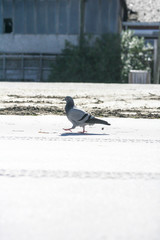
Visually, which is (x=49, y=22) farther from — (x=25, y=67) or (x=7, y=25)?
(x=25, y=67)

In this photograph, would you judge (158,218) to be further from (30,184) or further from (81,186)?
(30,184)

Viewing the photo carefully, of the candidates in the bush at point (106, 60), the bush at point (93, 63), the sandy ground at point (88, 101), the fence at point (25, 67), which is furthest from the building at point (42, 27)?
the sandy ground at point (88, 101)

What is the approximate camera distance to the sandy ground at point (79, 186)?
3709mm

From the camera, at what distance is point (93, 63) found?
96.1ft

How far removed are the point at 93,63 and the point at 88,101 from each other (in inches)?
581

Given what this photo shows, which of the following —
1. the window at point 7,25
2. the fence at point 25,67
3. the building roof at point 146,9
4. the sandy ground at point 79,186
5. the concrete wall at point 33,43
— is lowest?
the fence at point 25,67

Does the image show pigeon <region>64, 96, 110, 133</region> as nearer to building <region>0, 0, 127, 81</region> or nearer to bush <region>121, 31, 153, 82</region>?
bush <region>121, 31, 153, 82</region>

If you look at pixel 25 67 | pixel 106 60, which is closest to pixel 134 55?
pixel 106 60

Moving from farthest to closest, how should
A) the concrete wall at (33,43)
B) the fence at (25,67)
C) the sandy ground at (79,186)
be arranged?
the fence at (25,67)
the concrete wall at (33,43)
the sandy ground at (79,186)

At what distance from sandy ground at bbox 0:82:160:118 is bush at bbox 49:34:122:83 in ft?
34.0

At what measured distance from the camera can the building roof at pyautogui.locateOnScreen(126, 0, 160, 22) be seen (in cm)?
3459

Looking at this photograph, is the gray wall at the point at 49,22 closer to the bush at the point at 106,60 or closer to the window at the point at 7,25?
the window at the point at 7,25

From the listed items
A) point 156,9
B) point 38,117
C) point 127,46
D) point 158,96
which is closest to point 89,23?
point 127,46

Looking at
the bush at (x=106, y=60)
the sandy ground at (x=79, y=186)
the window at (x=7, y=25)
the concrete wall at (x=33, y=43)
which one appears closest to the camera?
the sandy ground at (x=79, y=186)
